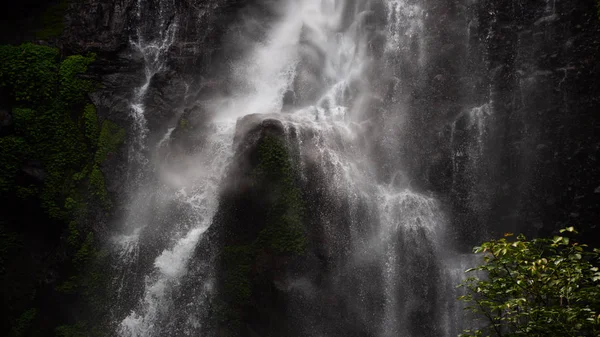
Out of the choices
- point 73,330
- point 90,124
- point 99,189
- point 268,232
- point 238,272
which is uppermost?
point 90,124

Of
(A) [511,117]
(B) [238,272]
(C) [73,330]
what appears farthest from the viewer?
(A) [511,117]

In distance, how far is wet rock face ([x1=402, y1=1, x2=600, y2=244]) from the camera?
50.8 feet

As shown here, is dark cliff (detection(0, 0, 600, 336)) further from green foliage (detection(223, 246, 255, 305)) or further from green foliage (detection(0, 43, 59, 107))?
green foliage (detection(0, 43, 59, 107))

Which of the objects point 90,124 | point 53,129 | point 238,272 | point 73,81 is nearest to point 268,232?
point 238,272

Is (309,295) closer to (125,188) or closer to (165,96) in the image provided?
(125,188)

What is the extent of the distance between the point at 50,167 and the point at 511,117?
16.9 metres

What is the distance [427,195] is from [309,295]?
A: 18.0 feet

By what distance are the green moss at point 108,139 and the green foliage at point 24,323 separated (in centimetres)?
575

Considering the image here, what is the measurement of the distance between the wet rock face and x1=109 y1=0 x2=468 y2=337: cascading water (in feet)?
3.98

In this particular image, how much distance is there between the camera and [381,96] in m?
18.1

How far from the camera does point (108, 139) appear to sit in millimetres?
18375

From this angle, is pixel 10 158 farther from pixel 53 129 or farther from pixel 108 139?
pixel 108 139

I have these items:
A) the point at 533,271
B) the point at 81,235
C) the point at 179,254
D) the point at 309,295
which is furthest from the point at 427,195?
the point at 81,235

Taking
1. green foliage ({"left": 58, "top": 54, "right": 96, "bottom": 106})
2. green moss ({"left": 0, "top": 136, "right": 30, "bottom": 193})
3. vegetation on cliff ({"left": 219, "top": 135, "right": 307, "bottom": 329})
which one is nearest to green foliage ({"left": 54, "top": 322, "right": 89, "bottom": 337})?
vegetation on cliff ({"left": 219, "top": 135, "right": 307, "bottom": 329})
